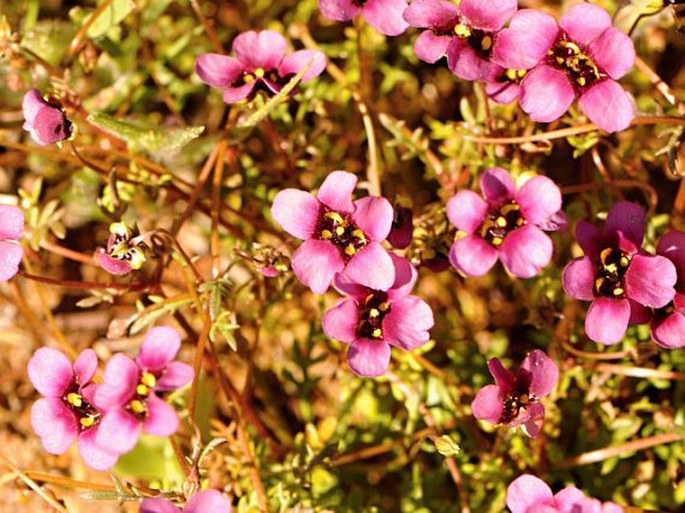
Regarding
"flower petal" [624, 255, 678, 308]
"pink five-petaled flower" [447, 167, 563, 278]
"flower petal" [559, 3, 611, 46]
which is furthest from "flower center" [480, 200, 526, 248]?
Result: "flower petal" [559, 3, 611, 46]

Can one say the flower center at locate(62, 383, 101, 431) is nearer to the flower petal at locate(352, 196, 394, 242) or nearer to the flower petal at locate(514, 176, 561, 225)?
the flower petal at locate(352, 196, 394, 242)

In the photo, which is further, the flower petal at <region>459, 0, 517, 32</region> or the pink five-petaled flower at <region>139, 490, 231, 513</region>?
the flower petal at <region>459, 0, 517, 32</region>

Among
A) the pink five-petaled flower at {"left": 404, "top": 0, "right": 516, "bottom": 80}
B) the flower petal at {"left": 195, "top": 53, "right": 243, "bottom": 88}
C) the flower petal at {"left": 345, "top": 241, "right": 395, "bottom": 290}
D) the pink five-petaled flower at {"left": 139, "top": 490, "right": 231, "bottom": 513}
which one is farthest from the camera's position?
the flower petal at {"left": 195, "top": 53, "right": 243, "bottom": 88}

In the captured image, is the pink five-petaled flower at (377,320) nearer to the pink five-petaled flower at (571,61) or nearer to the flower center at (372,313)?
the flower center at (372,313)

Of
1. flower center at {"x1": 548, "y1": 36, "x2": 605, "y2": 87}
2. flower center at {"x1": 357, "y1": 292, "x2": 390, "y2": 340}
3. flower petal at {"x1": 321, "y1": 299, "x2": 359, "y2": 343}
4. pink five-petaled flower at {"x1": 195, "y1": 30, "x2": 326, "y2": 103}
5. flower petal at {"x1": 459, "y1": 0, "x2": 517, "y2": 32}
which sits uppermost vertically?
flower petal at {"x1": 459, "y1": 0, "x2": 517, "y2": 32}

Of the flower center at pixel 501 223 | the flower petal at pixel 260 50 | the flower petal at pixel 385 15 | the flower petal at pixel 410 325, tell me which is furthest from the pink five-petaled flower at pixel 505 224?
the flower petal at pixel 260 50

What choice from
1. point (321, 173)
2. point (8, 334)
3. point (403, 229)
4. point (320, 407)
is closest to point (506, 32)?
point (403, 229)
